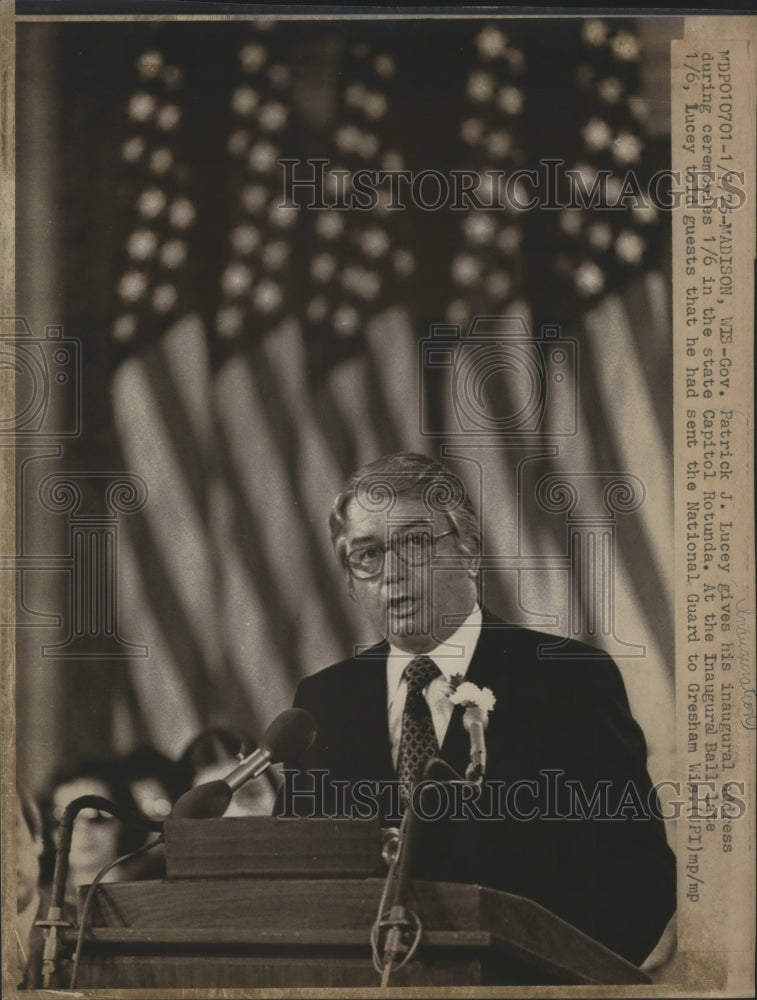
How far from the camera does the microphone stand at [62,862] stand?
2.98m

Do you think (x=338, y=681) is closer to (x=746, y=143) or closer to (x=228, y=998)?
(x=228, y=998)

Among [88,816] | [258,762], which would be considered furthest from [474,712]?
[88,816]

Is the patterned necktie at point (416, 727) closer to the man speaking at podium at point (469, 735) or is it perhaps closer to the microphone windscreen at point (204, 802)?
the man speaking at podium at point (469, 735)

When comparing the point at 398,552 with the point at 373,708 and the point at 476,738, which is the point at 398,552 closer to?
→ the point at 373,708

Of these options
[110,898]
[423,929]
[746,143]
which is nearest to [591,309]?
[746,143]

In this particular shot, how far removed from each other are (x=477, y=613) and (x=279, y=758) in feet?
1.93

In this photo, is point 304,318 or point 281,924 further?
point 304,318

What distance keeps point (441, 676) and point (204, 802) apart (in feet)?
2.09

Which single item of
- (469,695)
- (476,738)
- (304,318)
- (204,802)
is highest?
(304,318)

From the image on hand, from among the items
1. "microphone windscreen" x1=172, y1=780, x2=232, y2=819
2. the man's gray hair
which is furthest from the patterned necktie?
"microphone windscreen" x1=172, y1=780, x2=232, y2=819

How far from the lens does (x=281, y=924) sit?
2932 mm

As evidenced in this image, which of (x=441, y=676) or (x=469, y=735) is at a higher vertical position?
(x=441, y=676)

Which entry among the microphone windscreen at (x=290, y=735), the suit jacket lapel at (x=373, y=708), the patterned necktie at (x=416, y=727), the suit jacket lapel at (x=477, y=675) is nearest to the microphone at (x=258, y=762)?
the microphone windscreen at (x=290, y=735)

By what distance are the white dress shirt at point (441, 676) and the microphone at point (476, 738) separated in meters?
0.05
